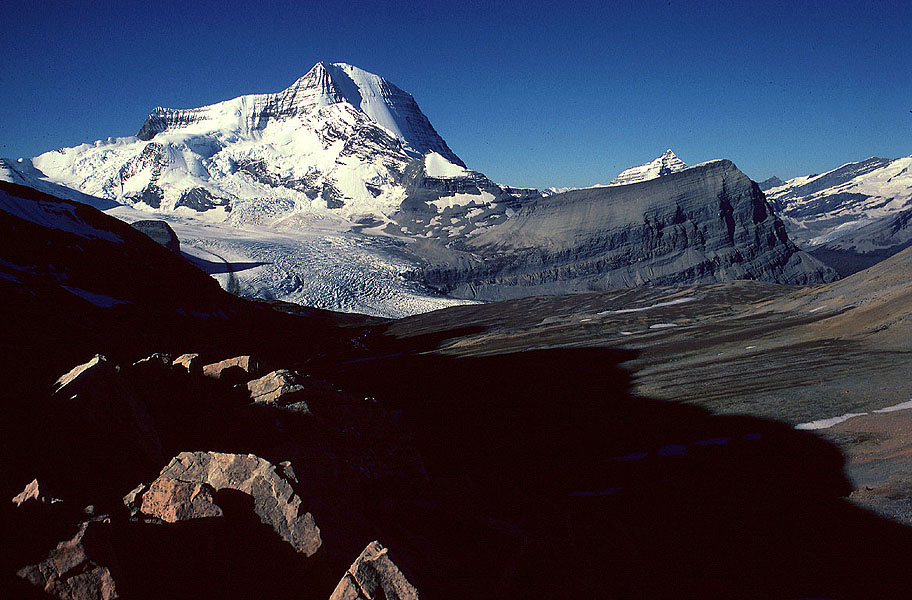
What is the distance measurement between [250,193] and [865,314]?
167m

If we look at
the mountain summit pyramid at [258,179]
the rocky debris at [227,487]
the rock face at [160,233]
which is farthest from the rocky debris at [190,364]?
the mountain summit pyramid at [258,179]

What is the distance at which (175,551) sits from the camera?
505 cm

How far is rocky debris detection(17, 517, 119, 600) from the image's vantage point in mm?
4234

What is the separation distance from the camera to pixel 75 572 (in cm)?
431

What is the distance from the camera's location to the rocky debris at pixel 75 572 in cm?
423

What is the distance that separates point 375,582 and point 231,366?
7270 mm

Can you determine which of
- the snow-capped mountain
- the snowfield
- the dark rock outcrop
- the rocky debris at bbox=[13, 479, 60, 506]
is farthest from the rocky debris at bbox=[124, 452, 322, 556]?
the snow-capped mountain

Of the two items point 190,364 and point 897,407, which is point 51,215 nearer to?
point 190,364

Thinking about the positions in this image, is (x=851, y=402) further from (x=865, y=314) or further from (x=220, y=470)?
(x=220, y=470)

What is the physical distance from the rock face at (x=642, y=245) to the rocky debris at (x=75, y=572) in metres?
97.5

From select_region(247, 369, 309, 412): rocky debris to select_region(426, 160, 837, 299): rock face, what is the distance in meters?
91.6

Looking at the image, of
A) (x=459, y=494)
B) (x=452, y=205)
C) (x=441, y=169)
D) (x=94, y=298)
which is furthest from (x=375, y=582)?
(x=441, y=169)

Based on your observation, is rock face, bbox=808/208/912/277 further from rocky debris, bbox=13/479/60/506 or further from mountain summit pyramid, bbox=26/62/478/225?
rocky debris, bbox=13/479/60/506

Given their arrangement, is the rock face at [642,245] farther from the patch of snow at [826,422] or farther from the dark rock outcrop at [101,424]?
the dark rock outcrop at [101,424]
